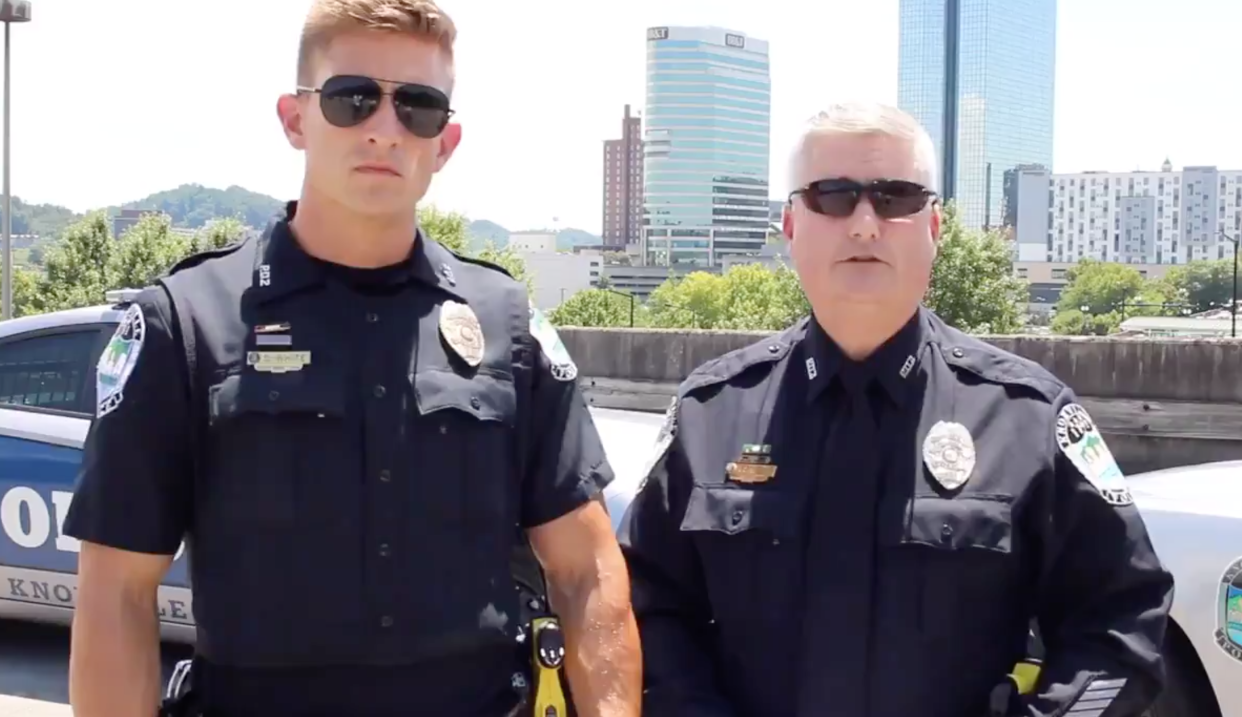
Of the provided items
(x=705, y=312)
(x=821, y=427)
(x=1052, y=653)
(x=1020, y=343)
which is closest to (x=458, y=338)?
(x=821, y=427)

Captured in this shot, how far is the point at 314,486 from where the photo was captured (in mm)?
1966

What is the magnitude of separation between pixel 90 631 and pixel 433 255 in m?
0.84

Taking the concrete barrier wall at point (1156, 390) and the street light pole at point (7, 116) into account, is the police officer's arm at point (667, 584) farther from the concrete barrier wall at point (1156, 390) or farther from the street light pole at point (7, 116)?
the street light pole at point (7, 116)

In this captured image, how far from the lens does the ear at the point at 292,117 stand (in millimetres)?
2076

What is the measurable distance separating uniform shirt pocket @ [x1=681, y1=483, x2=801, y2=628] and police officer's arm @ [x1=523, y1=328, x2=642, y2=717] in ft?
0.58

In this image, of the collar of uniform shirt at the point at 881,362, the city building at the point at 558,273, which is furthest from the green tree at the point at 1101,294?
the collar of uniform shirt at the point at 881,362

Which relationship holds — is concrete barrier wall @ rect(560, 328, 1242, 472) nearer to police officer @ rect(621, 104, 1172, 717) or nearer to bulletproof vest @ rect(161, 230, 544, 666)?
police officer @ rect(621, 104, 1172, 717)

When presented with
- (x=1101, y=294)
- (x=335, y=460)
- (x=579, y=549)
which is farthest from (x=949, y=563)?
(x=1101, y=294)

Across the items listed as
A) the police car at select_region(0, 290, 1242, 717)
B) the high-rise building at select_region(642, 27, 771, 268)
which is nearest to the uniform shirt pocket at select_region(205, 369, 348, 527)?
the police car at select_region(0, 290, 1242, 717)

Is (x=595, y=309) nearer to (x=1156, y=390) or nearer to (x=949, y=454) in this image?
(x=1156, y=390)

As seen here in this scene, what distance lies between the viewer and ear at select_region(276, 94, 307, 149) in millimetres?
2076

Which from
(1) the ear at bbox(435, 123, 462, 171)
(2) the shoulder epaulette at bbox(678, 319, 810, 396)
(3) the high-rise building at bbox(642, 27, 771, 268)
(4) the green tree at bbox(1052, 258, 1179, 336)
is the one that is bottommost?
(4) the green tree at bbox(1052, 258, 1179, 336)

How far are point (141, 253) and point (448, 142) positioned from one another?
36.4 meters

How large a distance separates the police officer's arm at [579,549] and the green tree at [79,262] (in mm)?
34995
